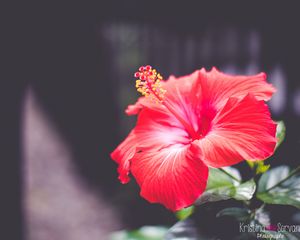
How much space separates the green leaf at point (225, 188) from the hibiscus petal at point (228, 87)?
0.54 ft

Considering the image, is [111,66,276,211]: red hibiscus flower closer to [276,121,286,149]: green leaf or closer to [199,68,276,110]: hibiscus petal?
[199,68,276,110]: hibiscus petal

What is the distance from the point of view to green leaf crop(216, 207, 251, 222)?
2.89 feet

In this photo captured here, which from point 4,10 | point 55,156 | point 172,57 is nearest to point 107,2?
point 172,57

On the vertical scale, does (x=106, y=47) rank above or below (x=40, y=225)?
above

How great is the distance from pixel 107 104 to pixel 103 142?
1.21 feet

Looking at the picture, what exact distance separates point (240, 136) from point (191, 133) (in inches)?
6.5

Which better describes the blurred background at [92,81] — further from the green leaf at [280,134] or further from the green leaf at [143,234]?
the green leaf at [280,134]

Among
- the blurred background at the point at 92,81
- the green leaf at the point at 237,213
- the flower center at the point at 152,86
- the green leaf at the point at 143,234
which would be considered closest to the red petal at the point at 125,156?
the flower center at the point at 152,86

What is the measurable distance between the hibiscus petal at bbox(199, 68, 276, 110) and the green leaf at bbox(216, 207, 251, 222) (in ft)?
0.73

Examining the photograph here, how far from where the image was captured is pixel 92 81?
13.3 ft

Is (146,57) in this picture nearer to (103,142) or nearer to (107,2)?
(107,2)

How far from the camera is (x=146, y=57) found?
3.74 metres

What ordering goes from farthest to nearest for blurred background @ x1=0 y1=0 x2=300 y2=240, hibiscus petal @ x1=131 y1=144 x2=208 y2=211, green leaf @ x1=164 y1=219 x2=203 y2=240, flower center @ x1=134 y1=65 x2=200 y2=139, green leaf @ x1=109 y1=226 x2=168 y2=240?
1. blurred background @ x1=0 y1=0 x2=300 y2=240
2. green leaf @ x1=109 y1=226 x2=168 y2=240
3. flower center @ x1=134 y1=65 x2=200 y2=139
4. green leaf @ x1=164 y1=219 x2=203 y2=240
5. hibiscus petal @ x1=131 y1=144 x2=208 y2=211

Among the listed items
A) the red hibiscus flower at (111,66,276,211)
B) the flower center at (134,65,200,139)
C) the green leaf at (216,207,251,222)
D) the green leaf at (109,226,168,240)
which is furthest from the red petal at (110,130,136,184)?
the green leaf at (109,226,168,240)
